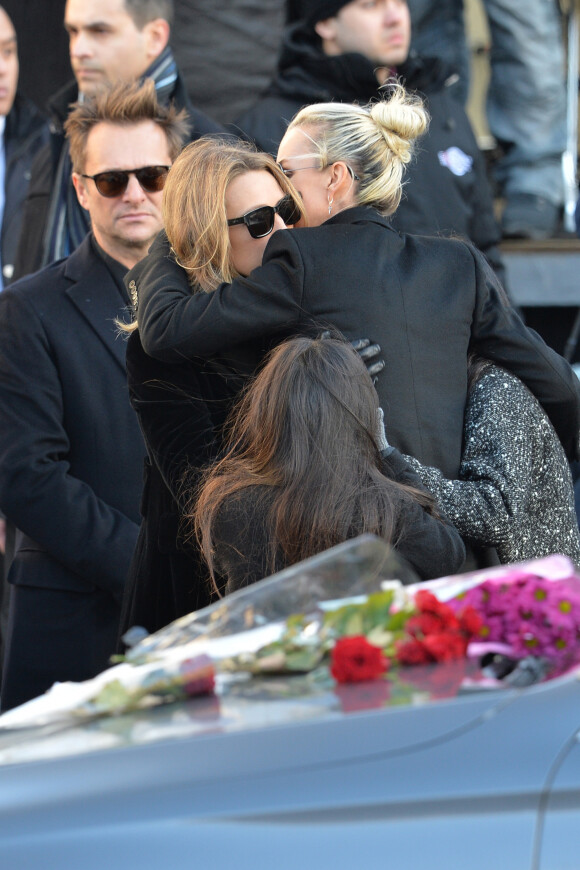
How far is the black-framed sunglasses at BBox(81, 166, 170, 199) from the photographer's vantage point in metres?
4.24

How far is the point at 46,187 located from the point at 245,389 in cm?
272

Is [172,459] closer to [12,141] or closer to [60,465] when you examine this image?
[60,465]

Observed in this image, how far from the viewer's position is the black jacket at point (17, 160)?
5.61 m

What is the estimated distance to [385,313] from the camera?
282 cm

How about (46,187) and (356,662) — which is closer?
(356,662)

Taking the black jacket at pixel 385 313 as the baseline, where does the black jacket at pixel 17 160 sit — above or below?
above

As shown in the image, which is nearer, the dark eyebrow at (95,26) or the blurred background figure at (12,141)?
the dark eyebrow at (95,26)

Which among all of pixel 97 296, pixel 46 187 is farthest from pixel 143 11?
pixel 97 296

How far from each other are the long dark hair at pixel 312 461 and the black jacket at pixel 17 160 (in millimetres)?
2969

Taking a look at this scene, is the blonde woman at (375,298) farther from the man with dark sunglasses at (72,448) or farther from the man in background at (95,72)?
the man in background at (95,72)

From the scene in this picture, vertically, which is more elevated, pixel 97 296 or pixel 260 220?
pixel 260 220

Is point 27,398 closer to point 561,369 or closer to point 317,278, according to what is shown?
point 317,278

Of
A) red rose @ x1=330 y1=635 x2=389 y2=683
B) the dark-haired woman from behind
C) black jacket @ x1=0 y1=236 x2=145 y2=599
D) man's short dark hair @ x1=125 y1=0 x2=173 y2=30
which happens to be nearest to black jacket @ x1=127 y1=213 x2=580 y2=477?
the dark-haired woman from behind

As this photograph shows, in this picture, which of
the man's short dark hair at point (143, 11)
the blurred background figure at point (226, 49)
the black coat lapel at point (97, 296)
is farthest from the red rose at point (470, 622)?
the blurred background figure at point (226, 49)
